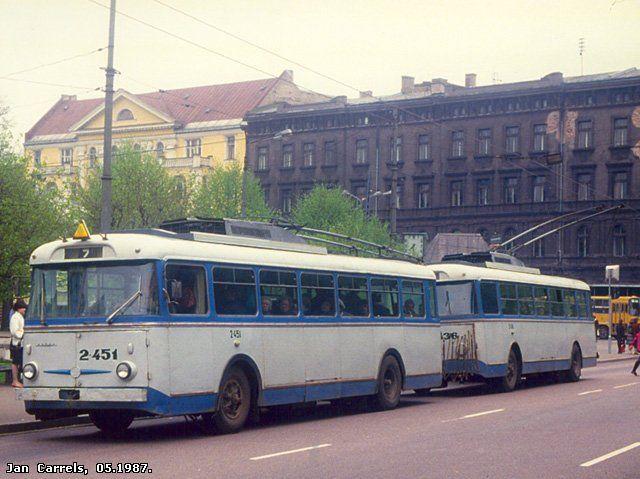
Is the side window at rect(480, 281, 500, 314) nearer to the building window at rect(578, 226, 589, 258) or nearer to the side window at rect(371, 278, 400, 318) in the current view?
the side window at rect(371, 278, 400, 318)

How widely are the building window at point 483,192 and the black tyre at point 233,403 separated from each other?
5963 centimetres

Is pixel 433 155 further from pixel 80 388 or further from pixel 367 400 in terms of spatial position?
pixel 80 388

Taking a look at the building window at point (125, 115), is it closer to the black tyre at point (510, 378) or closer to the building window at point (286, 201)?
the building window at point (286, 201)

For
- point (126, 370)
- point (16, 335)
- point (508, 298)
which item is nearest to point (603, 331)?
point (508, 298)

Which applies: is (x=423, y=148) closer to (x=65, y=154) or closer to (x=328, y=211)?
(x=328, y=211)

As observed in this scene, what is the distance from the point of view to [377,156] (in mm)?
79500

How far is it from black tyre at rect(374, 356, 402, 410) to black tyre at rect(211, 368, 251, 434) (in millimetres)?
4391

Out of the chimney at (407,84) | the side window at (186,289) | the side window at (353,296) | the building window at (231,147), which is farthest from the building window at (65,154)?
the side window at (186,289)

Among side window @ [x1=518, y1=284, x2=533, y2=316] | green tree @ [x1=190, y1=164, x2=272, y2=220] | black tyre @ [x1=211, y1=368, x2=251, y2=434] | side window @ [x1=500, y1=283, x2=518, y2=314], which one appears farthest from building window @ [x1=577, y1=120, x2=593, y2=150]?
black tyre @ [x1=211, y1=368, x2=251, y2=434]

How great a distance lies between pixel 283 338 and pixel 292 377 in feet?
1.99

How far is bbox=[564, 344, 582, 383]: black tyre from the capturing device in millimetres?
31922

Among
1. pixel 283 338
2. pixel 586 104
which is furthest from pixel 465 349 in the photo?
pixel 586 104

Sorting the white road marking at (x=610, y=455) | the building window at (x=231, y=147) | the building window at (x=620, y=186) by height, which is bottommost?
the white road marking at (x=610, y=455)

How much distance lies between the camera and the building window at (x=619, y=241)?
233ft
